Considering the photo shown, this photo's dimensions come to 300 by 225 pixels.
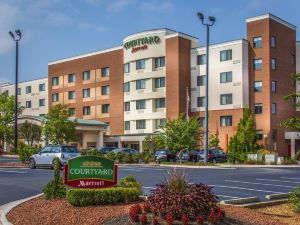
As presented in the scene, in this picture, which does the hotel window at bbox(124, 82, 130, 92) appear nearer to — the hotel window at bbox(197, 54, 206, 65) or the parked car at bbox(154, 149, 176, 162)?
the hotel window at bbox(197, 54, 206, 65)

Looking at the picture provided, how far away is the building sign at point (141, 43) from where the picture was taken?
64312 millimetres

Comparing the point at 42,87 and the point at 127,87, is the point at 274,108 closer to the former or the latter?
the point at 127,87

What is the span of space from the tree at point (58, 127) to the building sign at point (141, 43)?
56.8ft

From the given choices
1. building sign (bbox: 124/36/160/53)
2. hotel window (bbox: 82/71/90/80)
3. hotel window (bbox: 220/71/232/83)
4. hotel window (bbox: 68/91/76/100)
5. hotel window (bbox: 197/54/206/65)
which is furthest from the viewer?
hotel window (bbox: 68/91/76/100)

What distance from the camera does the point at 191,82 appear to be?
2463 inches

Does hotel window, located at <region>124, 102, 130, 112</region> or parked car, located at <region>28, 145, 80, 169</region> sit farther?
hotel window, located at <region>124, 102, 130, 112</region>

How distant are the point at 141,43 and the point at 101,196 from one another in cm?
5586

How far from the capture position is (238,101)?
5738 cm

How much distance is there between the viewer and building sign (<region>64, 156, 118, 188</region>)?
1171cm

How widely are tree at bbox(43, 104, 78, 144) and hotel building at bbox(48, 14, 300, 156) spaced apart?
14598 millimetres

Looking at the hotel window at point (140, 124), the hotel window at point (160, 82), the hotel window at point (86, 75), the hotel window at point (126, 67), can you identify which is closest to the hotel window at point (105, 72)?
the hotel window at point (86, 75)

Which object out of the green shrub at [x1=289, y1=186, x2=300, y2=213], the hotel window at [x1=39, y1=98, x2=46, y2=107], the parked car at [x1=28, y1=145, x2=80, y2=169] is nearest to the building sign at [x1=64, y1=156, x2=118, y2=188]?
the green shrub at [x1=289, y1=186, x2=300, y2=213]

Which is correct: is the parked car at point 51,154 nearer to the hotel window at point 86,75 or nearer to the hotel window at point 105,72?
the hotel window at point 105,72

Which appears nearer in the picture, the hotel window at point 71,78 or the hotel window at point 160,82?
the hotel window at point 160,82
